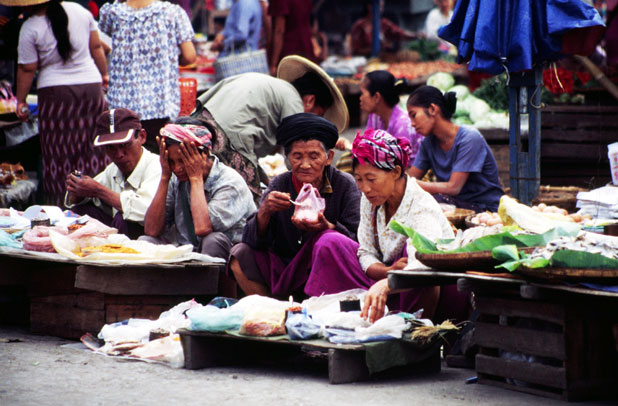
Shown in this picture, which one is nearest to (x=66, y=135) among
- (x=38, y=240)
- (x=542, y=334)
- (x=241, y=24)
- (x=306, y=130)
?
(x=38, y=240)

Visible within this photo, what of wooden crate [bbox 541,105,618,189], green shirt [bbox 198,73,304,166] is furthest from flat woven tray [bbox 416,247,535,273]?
wooden crate [bbox 541,105,618,189]

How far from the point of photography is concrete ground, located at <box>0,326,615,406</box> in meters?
3.49

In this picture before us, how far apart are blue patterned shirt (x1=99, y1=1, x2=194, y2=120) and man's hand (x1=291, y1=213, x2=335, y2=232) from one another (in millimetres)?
2845

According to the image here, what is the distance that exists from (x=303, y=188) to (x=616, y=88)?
4070 mm

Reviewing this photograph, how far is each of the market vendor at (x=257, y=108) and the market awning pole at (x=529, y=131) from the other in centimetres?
135

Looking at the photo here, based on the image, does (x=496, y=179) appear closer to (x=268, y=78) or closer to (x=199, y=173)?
(x=268, y=78)

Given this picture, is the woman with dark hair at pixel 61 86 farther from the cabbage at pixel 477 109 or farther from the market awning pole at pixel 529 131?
the cabbage at pixel 477 109

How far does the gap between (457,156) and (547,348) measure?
273 centimetres

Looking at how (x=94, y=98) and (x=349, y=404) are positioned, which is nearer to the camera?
(x=349, y=404)

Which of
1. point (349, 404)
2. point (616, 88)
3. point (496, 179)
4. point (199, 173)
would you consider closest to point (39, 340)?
point (199, 173)

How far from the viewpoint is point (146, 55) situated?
7039mm

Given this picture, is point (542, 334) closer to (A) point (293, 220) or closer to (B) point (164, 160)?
(A) point (293, 220)

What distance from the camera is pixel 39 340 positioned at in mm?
4836

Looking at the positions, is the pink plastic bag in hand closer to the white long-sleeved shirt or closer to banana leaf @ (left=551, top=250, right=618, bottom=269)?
the white long-sleeved shirt
